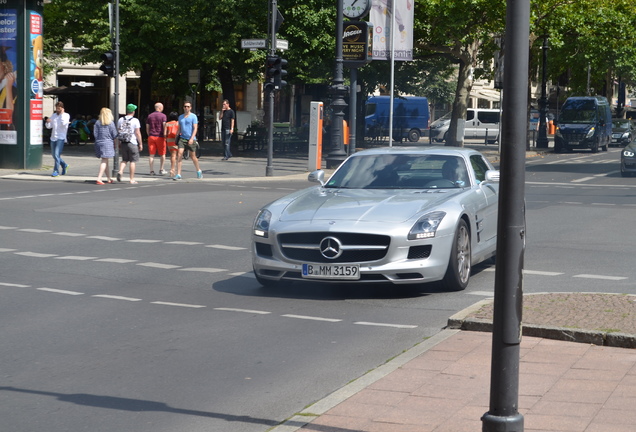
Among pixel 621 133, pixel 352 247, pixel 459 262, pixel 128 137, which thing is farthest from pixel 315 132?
pixel 621 133

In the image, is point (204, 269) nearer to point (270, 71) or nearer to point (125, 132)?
point (125, 132)

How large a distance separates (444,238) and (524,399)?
12.6 feet

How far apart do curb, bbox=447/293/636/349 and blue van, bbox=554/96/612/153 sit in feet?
142

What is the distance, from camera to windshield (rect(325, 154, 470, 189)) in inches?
432

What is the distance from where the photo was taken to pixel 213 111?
65125mm

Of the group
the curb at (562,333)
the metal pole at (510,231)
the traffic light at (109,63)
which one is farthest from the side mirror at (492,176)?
the traffic light at (109,63)

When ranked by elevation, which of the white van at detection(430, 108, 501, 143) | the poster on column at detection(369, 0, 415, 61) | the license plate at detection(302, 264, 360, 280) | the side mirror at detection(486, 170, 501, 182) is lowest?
the license plate at detection(302, 264, 360, 280)

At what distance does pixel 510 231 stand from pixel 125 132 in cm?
1981

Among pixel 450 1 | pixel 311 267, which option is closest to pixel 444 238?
pixel 311 267

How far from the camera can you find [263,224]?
32.6 feet

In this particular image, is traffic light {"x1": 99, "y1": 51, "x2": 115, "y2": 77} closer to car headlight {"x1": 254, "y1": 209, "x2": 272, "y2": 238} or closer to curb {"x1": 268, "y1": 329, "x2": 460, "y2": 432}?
car headlight {"x1": 254, "y1": 209, "x2": 272, "y2": 238}

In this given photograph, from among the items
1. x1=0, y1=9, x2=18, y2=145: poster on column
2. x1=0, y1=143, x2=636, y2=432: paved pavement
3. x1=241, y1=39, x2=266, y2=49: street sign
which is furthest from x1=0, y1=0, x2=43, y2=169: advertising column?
x1=0, y1=143, x2=636, y2=432: paved pavement

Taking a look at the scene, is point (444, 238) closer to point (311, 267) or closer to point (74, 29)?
point (311, 267)

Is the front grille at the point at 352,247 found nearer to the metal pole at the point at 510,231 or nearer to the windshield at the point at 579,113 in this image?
the metal pole at the point at 510,231
